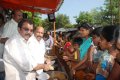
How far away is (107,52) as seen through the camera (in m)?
4.21

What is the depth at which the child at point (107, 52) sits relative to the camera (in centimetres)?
399

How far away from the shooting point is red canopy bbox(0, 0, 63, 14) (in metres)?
8.59

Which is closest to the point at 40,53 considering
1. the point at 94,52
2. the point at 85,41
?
the point at 94,52

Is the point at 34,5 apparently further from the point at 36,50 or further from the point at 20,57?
the point at 20,57

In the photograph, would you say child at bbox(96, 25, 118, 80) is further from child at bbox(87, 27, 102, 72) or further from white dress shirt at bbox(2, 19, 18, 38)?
white dress shirt at bbox(2, 19, 18, 38)

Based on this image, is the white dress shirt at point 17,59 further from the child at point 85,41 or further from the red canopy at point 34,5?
the red canopy at point 34,5

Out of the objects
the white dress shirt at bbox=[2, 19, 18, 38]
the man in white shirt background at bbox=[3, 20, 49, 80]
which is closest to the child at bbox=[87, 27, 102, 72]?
the man in white shirt background at bbox=[3, 20, 49, 80]

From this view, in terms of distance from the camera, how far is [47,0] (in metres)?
8.73

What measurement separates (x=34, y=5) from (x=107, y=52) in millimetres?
4972

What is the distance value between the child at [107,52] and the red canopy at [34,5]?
4634 mm

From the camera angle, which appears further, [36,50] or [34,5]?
[34,5]

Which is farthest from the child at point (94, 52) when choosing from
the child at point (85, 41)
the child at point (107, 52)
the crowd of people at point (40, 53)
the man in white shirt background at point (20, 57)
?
the child at point (107, 52)

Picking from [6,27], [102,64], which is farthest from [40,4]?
[102,64]

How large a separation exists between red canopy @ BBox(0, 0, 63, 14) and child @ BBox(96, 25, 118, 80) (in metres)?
4.63
